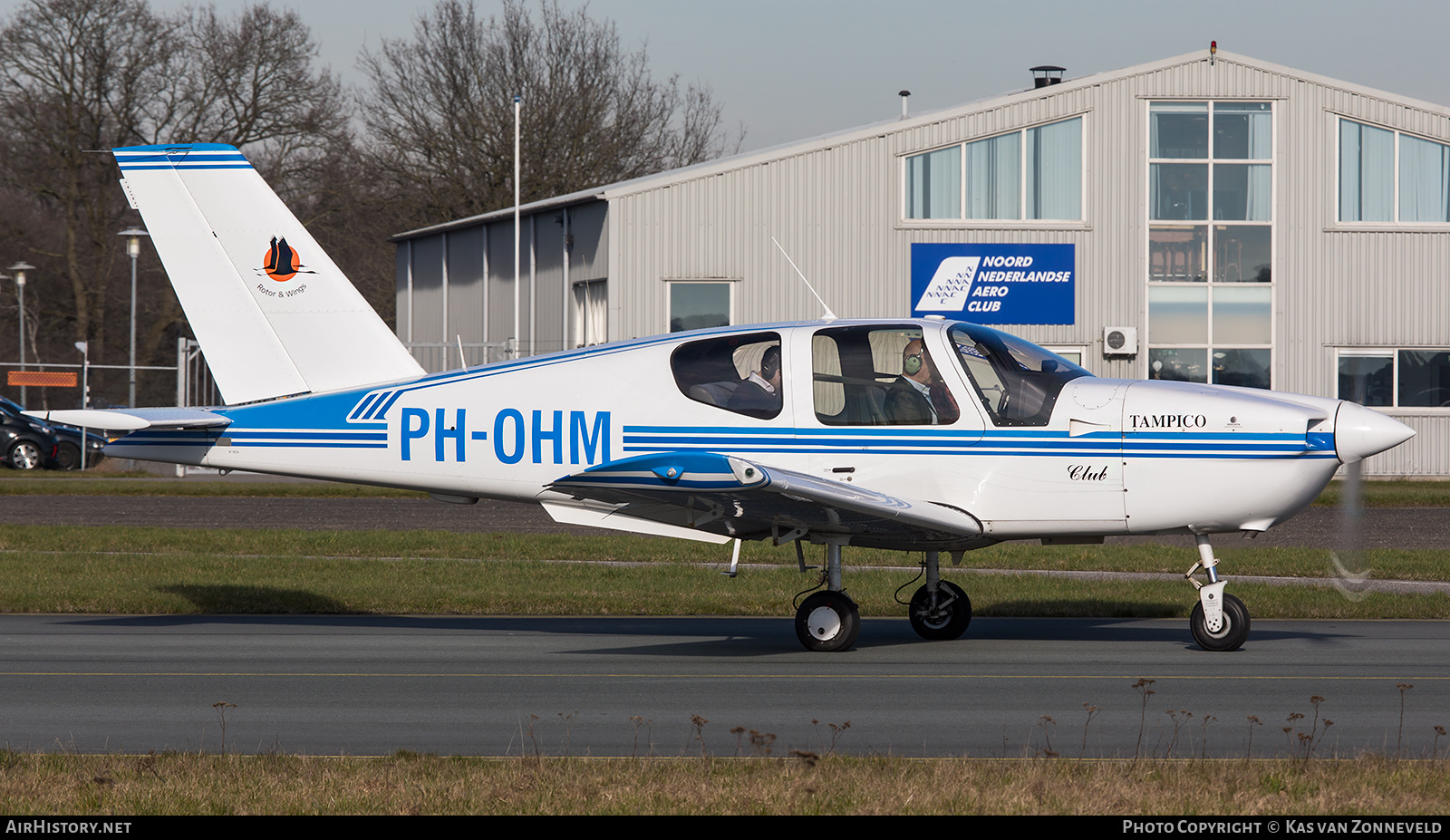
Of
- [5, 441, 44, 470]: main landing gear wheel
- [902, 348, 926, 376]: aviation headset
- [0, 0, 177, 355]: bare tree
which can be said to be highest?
[0, 0, 177, 355]: bare tree

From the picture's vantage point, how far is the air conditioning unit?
29984 millimetres

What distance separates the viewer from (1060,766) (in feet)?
20.2

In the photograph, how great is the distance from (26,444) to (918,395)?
30.5 metres

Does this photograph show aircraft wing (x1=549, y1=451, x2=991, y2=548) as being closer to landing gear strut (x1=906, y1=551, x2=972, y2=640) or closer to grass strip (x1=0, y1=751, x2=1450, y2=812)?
landing gear strut (x1=906, y1=551, x2=972, y2=640)

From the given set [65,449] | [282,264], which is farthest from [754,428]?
[65,449]

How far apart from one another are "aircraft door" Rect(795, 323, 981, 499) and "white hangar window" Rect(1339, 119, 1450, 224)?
23893mm

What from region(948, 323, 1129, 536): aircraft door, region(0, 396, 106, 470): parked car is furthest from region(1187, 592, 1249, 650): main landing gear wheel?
region(0, 396, 106, 470): parked car

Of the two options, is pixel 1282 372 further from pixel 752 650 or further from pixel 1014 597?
pixel 752 650

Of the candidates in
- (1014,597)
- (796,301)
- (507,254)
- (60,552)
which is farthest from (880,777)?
(507,254)

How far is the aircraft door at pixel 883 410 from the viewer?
10047 millimetres

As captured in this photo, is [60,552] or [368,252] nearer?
[60,552]

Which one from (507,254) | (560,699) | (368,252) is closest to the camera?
(560,699)

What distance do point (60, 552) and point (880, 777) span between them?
13404 mm

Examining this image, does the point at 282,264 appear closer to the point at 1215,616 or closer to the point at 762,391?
the point at 762,391
